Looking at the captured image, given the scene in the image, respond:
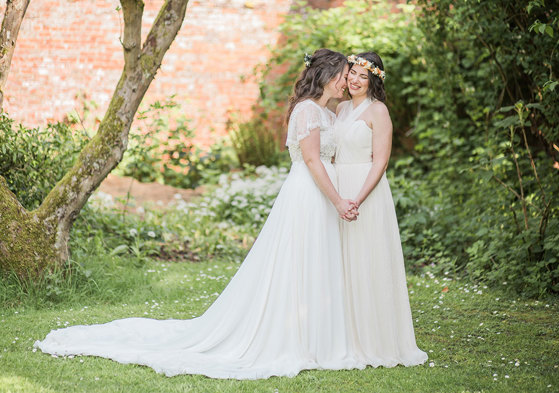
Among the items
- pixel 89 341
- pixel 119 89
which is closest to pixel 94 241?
pixel 119 89

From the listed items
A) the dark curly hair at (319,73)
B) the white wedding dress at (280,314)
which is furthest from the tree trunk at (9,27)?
the dark curly hair at (319,73)

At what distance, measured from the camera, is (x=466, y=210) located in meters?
7.48

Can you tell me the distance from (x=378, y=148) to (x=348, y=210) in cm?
47

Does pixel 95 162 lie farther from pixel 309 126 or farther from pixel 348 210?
pixel 348 210

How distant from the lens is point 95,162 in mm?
5602

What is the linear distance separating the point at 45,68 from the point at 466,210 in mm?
6924

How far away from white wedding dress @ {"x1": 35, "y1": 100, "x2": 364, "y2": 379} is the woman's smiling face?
241 millimetres

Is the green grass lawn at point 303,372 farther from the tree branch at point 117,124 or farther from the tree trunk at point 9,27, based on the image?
the tree trunk at point 9,27

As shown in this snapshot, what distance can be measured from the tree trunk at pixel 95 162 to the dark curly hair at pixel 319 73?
1620mm

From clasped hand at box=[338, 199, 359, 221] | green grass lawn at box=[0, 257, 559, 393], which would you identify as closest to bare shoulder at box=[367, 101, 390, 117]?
clasped hand at box=[338, 199, 359, 221]

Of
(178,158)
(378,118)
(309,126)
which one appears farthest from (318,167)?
(178,158)

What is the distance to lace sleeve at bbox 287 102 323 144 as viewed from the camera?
436 cm

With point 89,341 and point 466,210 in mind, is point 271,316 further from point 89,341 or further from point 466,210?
point 466,210

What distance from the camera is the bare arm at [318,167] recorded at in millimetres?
4356
